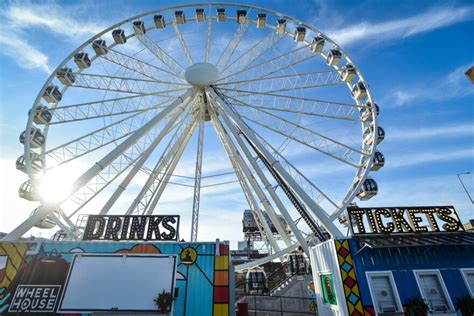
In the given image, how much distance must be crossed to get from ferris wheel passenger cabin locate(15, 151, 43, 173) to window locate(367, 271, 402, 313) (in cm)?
1763

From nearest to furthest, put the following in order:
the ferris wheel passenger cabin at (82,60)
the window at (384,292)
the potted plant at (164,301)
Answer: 1. the potted plant at (164,301)
2. the window at (384,292)
3. the ferris wheel passenger cabin at (82,60)

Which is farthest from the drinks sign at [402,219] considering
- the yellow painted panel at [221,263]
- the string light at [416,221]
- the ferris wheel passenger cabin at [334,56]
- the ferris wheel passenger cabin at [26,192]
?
the ferris wheel passenger cabin at [26,192]

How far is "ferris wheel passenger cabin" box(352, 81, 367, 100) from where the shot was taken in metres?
18.2

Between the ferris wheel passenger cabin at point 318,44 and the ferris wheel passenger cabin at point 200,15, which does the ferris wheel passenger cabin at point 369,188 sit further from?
the ferris wheel passenger cabin at point 200,15

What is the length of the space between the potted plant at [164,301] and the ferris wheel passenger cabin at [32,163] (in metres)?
11.2

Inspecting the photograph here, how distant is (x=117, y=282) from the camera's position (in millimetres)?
9305

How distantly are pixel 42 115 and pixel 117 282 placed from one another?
467 inches

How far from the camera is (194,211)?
52.4 feet

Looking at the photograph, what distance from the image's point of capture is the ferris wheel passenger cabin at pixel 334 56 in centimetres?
1838

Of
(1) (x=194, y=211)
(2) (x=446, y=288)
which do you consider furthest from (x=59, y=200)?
(2) (x=446, y=288)

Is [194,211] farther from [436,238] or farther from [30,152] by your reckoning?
[436,238]

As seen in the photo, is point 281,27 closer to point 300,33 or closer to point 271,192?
point 300,33

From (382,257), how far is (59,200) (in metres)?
14.7

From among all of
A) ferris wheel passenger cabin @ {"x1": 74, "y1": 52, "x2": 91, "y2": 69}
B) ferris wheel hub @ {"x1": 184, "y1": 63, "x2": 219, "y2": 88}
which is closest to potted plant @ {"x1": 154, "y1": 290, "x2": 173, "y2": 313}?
ferris wheel hub @ {"x1": 184, "y1": 63, "x2": 219, "y2": 88}
